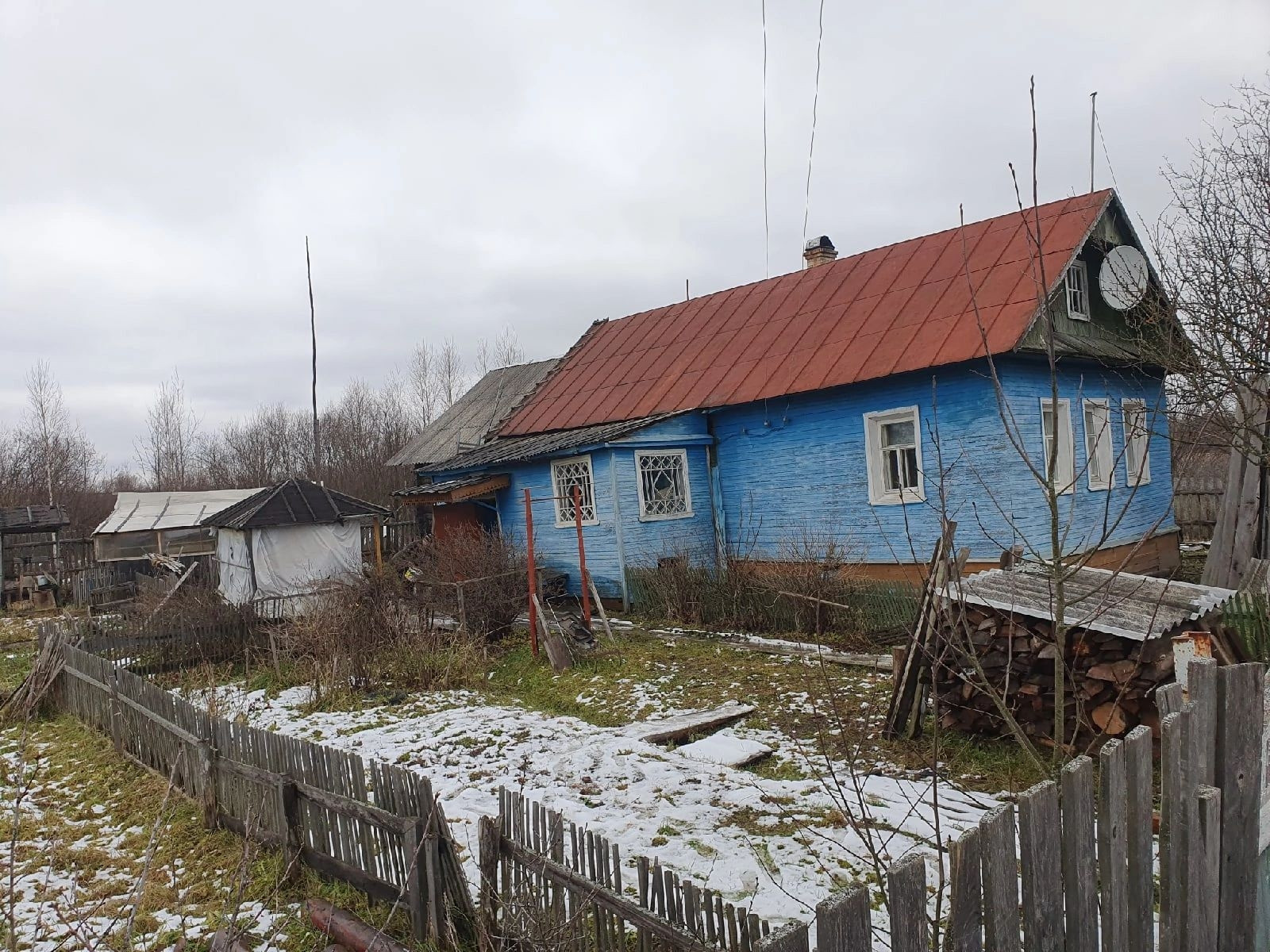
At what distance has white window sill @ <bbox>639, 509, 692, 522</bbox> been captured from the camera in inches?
573

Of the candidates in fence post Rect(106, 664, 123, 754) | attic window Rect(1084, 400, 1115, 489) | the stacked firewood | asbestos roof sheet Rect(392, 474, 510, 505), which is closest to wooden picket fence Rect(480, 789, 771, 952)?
the stacked firewood

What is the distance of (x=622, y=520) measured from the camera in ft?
47.0

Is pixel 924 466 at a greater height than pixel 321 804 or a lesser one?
greater

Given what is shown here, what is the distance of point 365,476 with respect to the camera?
35.8 metres

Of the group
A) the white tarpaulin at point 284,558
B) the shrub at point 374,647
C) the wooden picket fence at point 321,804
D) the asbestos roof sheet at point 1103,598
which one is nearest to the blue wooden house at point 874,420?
the white tarpaulin at point 284,558

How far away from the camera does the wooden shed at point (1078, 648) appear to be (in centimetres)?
536

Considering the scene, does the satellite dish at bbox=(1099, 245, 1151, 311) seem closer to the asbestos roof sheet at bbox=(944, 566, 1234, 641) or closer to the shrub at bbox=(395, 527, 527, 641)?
the asbestos roof sheet at bbox=(944, 566, 1234, 641)

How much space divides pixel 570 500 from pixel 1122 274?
9.82 m

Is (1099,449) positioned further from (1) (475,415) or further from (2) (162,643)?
(1) (475,415)

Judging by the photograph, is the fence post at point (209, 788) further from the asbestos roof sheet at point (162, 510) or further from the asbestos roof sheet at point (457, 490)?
the asbestos roof sheet at point (162, 510)

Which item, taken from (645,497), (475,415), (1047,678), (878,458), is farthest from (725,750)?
(475,415)

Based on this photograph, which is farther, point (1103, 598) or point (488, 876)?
point (1103, 598)

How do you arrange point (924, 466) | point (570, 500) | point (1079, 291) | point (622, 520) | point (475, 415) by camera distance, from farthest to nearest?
point (475, 415), point (570, 500), point (622, 520), point (1079, 291), point (924, 466)

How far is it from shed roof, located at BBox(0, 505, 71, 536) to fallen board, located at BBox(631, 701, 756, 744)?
2032 cm
